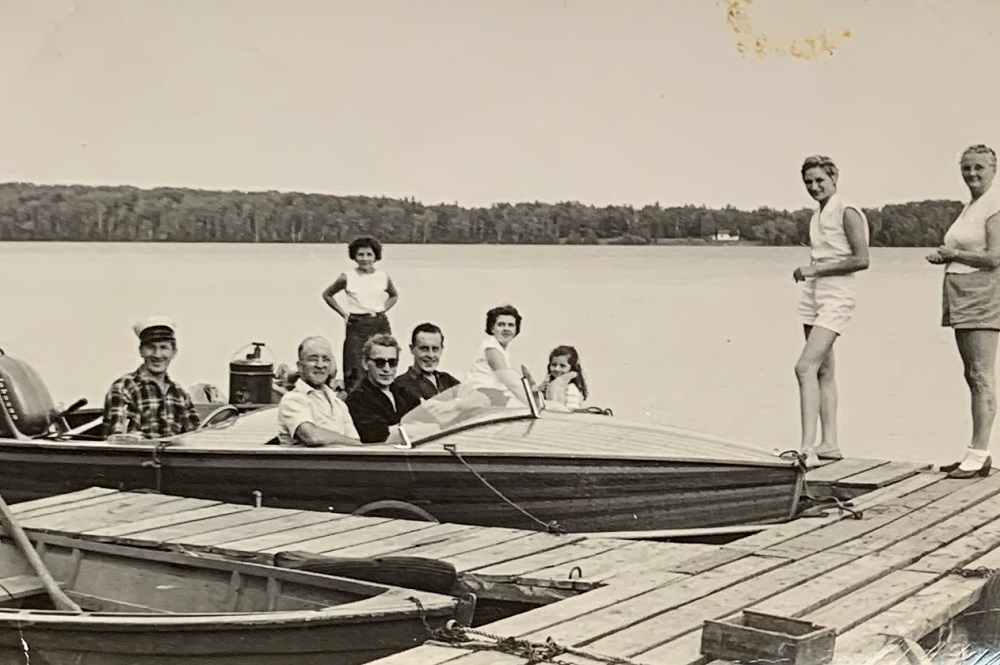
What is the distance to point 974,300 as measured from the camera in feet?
16.3

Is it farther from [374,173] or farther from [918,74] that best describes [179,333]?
[918,74]

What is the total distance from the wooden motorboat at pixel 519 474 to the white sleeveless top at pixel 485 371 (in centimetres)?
14

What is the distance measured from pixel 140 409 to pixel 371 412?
0.95m

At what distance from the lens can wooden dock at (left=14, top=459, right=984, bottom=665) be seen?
323cm

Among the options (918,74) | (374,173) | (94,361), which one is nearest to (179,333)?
(94,361)

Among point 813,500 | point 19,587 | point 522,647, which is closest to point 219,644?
point 522,647

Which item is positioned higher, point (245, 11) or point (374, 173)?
point (245, 11)

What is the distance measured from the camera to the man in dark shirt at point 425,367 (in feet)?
17.5

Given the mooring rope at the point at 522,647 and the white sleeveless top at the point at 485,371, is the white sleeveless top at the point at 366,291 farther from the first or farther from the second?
the mooring rope at the point at 522,647

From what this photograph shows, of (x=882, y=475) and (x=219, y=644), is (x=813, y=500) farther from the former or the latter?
(x=219, y=644)

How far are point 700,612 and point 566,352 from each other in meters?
2.61

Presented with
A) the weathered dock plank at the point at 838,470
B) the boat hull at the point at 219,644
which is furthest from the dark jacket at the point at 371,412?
the weathered dock plank at the point at 838,470

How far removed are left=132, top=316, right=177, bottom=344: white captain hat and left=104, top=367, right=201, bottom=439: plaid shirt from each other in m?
0.14

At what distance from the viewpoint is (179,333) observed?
253 inches
